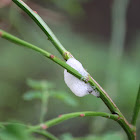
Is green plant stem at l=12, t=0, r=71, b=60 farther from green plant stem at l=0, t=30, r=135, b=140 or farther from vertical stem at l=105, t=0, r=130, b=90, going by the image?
vertical stem at l=105, t=0, r=130, b=90

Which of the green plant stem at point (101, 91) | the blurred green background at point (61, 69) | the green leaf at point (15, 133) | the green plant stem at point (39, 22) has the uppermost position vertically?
the blurred green background at point (61, 69)

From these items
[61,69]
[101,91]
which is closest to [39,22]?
[101,91]

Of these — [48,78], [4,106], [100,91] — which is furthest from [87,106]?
[100,91]

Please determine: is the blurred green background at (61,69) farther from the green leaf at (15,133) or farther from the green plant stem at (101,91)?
the green leaf at (15,133)

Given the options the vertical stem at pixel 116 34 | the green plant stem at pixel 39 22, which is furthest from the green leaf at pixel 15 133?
the vertical stem at pixel 116 34

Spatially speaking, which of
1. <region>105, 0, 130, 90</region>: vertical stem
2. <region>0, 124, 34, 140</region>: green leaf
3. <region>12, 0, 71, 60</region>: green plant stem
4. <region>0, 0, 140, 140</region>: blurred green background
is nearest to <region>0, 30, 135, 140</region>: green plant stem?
<region>12, 0, 71, 60</region>: green plant stem

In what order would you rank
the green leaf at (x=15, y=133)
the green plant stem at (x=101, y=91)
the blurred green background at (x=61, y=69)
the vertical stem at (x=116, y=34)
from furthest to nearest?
the vertical stem at (x=116, y=34) → the blurred green background at (x=61, y=69) → the green plant stem at (x=101, y=91) → the green leaf at (x=15, y=133)

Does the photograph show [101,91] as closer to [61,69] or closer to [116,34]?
[116,34]
